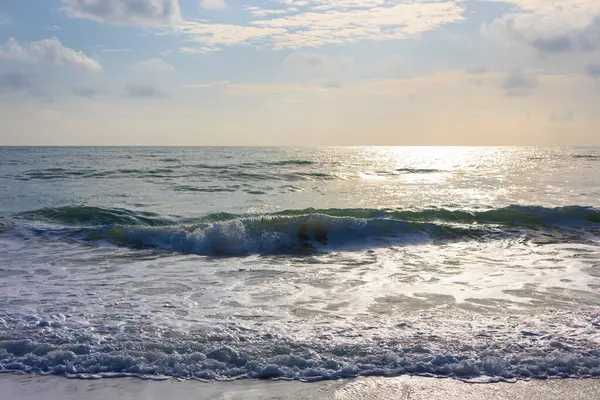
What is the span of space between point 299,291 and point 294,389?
331cm

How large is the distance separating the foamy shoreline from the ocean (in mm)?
153

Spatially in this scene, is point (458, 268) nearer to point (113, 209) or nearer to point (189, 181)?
point (113, 209)

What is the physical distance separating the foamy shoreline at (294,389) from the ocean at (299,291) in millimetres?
153

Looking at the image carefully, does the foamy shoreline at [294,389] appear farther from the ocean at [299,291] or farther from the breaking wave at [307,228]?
the breaking wave at [307,228]

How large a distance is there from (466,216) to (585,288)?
28.1 ft

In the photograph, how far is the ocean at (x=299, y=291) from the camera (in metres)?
4.88

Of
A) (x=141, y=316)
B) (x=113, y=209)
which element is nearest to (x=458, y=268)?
(x=141, y=316)

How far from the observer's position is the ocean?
4883 millimetres

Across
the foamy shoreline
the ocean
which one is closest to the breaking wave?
the ocean

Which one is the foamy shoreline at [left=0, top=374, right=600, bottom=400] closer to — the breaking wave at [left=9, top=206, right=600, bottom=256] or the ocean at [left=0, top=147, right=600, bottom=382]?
the ocean at [left=0, top=147, right=600, bottom=382]

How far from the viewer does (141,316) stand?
249 inches

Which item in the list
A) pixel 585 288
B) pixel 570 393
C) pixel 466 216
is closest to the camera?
pixel 570 393

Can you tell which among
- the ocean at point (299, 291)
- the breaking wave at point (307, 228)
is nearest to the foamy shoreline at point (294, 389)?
the ocean at point (299, 291)

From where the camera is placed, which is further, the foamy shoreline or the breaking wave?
the breaking wave
